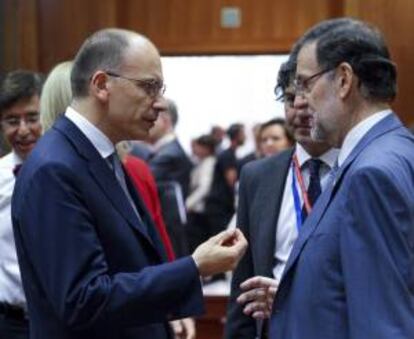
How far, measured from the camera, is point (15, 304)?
3.39m

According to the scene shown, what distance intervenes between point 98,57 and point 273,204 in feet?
2.86

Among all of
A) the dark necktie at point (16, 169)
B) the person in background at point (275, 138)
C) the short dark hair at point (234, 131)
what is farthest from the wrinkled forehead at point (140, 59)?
the short dark hair at point (234, 131)

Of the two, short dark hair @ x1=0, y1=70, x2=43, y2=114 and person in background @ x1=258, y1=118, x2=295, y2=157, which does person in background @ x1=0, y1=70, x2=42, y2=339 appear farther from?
person in background @ x1=258, y1=118, x2=295, y2=157

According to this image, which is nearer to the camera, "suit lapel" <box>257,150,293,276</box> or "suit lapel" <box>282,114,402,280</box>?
"suit lapel" <box>282,114,402,280</box>

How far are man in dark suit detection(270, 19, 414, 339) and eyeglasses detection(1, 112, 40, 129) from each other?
1.41 meters

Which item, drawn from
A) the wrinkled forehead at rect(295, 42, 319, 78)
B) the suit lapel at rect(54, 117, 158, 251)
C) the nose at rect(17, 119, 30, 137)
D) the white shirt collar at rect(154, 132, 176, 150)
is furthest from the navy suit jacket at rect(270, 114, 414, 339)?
the white shirt collar at rect(154, 132, 176, 150)

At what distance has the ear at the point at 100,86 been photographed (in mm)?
2596

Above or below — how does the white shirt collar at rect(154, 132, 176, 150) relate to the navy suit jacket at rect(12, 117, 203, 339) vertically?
below

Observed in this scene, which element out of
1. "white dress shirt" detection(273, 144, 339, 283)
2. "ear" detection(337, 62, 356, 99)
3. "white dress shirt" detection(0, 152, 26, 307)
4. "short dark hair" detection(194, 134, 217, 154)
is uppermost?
"ear" detection(337, 62, 356, 99)

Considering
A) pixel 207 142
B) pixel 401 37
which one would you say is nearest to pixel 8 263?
pixel 401 37

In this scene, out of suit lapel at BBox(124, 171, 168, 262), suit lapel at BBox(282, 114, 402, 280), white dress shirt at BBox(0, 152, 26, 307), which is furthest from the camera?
white dress shirt at BBox(0, 152, 26, 307)

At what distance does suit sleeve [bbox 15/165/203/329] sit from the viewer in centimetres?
237

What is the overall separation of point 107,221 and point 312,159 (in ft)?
3.24

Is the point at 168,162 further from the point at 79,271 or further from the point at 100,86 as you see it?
the point at 79,271
